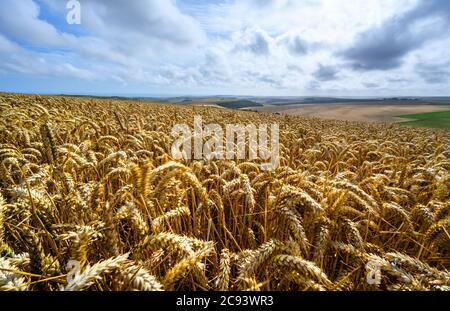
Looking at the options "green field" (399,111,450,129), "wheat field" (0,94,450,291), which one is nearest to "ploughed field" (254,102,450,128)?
"green field" (399,111,450,129)

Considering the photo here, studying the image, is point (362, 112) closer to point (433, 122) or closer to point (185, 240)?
point (433, 122)

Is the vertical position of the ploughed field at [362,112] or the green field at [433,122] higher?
the ploughed field at [362,112]

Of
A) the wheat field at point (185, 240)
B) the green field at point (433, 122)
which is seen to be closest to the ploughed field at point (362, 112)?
the green field at point (433, 122)

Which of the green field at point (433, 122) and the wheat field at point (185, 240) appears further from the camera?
the green field at point (433, 122)

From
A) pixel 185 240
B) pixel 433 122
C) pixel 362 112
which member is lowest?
pixel 433 122

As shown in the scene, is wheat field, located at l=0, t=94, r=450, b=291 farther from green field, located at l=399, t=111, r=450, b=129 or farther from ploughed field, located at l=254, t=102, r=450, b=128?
ploughed field, located at l=254, t=102, r=450, b=128

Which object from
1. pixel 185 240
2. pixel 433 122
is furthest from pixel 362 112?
pixel 185 240

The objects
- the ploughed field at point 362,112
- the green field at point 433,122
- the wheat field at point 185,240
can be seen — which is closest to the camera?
the wheat field at point 185,240

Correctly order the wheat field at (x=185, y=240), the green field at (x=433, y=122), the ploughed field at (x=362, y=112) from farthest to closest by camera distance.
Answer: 1. the ploughed field at (x=362, y=112)
2. the green field at (x=433, y=122)
3. the wheat field at (x=185, y=240)

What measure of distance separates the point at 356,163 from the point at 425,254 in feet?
10.2

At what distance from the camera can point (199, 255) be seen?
1319mm

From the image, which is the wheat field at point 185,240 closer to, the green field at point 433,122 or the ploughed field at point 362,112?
the green field at point 433,122
